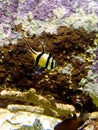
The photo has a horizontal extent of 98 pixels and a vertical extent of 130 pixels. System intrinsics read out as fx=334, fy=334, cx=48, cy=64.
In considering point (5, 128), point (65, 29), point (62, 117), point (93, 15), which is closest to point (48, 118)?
point (62, 117)

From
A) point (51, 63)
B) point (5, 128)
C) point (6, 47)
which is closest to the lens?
point (51, 63)

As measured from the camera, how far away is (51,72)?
13.2ft

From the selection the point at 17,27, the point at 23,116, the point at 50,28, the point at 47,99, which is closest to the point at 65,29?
the point at 50,28

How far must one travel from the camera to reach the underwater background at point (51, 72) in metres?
3.97

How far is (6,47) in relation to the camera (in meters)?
4.12

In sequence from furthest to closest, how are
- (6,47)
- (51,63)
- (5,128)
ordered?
1. (6,47)
2. (5,128)
3. (51,63)

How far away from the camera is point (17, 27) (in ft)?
13.7

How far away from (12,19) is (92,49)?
1.08 metres

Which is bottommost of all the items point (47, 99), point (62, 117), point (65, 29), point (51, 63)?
point (62, 117)

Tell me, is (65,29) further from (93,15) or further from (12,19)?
(12,19)

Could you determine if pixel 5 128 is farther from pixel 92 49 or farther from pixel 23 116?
pixel 92 49

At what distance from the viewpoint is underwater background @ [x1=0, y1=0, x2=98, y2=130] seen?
3.97 m

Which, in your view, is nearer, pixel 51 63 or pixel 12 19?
pixel 51 63

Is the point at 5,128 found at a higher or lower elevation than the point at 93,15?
lower
